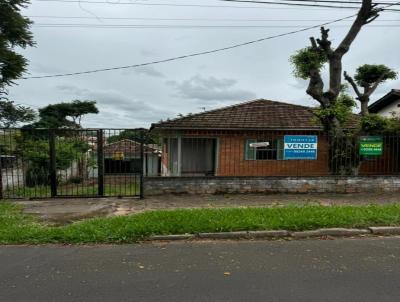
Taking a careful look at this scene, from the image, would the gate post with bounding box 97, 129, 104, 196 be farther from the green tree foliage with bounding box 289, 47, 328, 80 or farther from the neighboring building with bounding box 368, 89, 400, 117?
the neighboring building with bounding box 368, 89, 400, 117

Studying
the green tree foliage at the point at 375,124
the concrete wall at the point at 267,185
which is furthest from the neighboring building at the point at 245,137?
the concrete wall at the point at 267,185

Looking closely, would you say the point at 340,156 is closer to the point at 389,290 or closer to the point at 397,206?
the point at 397,206

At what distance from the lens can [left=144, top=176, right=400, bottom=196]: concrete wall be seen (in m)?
12.3

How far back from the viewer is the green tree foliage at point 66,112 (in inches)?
1836

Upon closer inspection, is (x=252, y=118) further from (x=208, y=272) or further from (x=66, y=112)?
(x=66, y=112)

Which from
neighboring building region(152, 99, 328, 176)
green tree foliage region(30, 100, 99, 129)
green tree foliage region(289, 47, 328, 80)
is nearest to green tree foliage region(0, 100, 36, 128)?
neighboring building region(152, 99, 328, 176)

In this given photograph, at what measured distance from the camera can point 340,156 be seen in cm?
1384

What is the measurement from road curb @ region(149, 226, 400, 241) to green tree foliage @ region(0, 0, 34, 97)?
46.5 ft

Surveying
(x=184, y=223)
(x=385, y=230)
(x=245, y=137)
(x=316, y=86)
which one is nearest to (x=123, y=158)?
(x=184, y=223)

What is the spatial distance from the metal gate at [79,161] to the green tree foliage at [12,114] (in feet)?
26.9

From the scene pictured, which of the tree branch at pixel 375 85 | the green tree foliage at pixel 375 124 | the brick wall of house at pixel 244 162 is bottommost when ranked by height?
the brick wall of house at pixel 244 162

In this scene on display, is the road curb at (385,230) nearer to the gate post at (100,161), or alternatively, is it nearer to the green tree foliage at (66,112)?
the gate post at (100,161)

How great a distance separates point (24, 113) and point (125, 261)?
17.3 meters

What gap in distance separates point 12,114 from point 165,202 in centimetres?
1303
